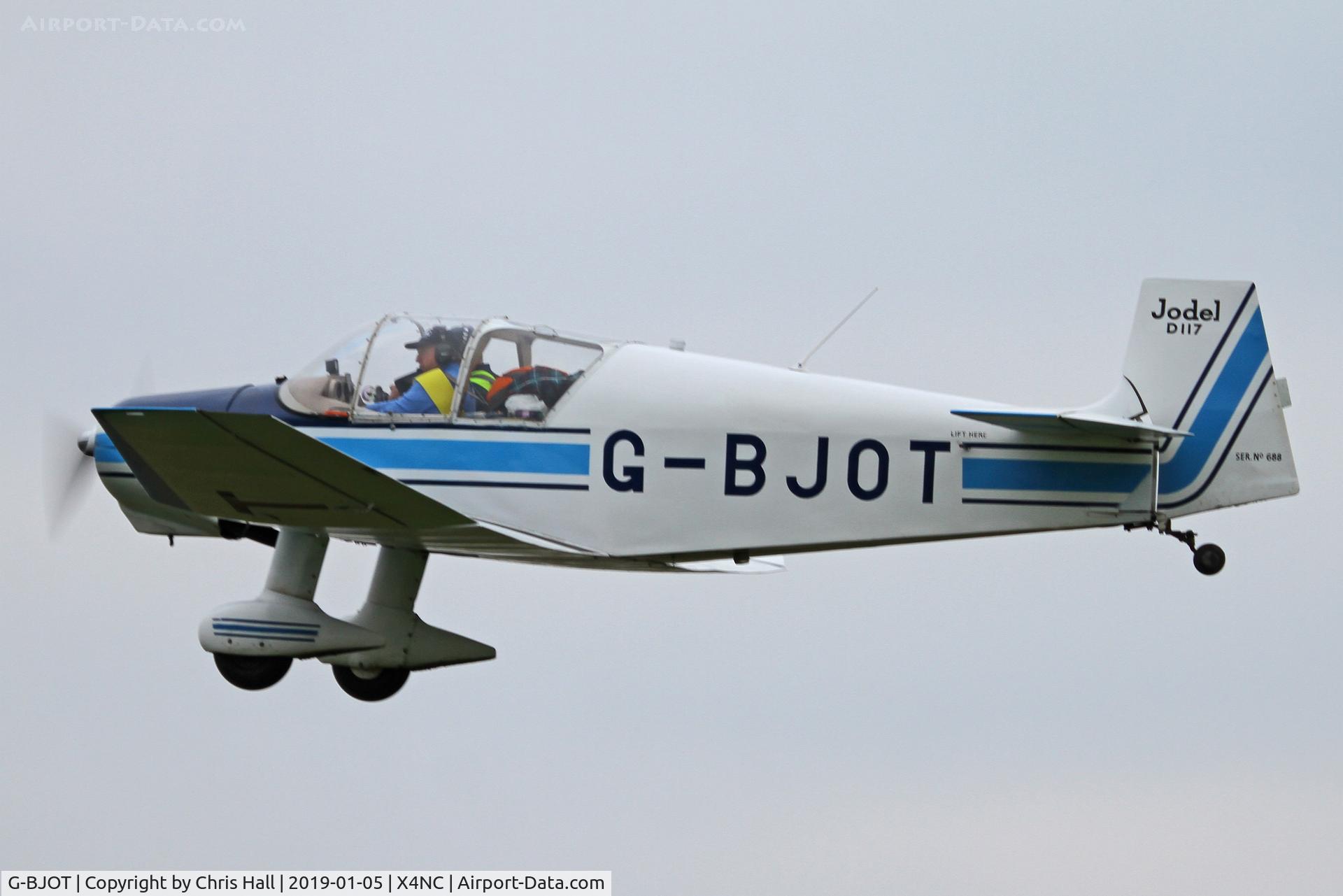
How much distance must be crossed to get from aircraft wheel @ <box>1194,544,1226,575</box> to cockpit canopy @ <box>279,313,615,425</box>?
3.77 m

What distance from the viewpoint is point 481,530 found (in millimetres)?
10828

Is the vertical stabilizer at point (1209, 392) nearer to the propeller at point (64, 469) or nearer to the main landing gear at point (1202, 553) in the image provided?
the main landing gear at point (1202, 553)

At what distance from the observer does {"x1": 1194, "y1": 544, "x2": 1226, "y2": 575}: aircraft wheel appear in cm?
1064

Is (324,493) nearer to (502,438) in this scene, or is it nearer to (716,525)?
(502,438)

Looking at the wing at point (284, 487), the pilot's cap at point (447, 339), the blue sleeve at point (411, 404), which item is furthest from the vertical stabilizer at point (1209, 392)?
the blue sleeve at point (411, 404)

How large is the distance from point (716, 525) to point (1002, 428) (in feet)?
5.87

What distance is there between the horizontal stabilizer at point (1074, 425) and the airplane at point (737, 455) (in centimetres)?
1

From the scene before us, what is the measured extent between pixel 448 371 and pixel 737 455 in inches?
75.6

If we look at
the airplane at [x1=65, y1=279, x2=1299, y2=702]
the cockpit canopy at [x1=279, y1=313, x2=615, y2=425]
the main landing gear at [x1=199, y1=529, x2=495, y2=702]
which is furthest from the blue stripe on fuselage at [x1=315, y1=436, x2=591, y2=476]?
the main landing gear at [x1=199, y1=529, x2=495, y2=702]

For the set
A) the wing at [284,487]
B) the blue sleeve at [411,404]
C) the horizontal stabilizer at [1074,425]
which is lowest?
the wing at [284,487]

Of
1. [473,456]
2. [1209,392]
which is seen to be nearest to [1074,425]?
[1209,392]

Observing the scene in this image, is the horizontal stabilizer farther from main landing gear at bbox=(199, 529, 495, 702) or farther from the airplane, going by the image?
main landing gear at bbox=(199, 529, 495, 702)

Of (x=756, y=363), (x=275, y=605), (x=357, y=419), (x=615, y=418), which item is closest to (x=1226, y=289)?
(x=756, y=363)

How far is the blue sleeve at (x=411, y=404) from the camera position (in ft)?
37.1
